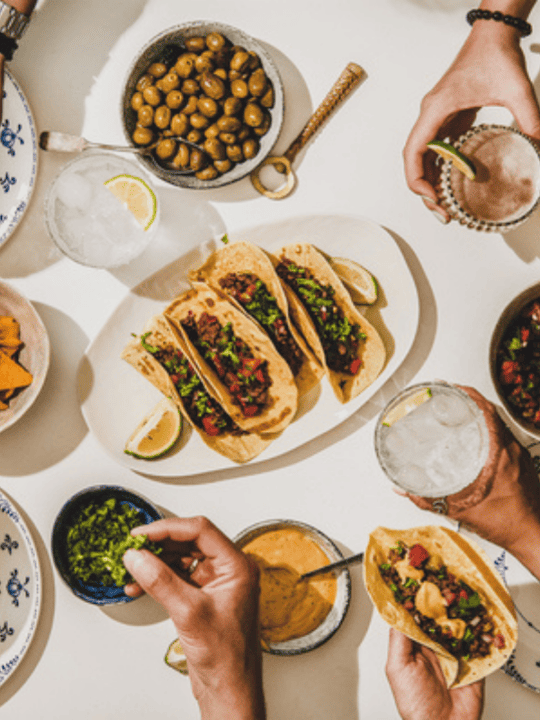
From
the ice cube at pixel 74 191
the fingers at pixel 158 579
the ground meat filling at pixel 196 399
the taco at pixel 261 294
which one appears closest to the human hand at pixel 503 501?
the taco at pixel 261 294

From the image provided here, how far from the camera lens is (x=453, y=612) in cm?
237

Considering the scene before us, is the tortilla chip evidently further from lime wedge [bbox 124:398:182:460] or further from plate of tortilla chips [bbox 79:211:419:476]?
lime wedge [bbox 124:398:182:460]

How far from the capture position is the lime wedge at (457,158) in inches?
80.8

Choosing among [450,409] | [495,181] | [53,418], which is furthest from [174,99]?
[450,409]

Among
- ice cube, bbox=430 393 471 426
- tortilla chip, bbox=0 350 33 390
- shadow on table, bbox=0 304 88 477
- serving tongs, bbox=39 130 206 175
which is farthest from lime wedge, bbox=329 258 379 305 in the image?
tortilla chip, bbox=0 350 33 390

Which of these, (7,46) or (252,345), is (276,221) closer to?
(252,345)

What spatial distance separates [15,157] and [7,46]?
0.39 metres

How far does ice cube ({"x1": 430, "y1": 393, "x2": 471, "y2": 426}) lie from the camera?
7.52 feet

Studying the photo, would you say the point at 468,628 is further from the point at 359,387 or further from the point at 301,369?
the point at 301,369

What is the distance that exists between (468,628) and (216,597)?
911mm

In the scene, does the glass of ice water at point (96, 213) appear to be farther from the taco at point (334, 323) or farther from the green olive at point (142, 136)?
the taco at point (334, 323)

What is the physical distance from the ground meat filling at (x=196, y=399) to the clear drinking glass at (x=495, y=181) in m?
1.10

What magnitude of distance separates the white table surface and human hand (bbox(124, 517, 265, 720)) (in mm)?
265

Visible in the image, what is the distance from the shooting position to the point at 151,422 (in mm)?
2494
